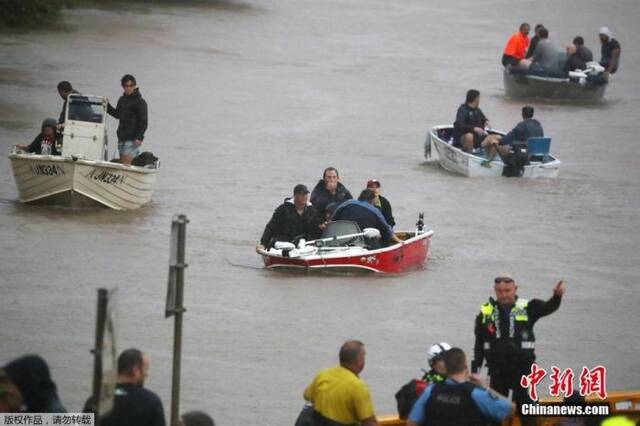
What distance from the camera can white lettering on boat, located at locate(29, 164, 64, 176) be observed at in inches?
931

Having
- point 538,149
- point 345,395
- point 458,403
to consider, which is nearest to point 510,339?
point 345,395

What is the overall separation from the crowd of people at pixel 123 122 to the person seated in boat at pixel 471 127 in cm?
740

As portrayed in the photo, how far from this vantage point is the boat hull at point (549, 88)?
1581 inches

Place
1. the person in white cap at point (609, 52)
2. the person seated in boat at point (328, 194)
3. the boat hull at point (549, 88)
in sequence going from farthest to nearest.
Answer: the person in white cap at point (609, 52) → the boat hull at point (549, 88) → the person seated in boat at point (328, 194)

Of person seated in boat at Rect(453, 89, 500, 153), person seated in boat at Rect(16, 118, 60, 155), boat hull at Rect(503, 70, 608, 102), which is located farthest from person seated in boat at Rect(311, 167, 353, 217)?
boat hull at Rect(503, 70, 608, 102)

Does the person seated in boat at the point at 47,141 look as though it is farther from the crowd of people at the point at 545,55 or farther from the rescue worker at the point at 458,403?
the crowd of people at the point at 545,55

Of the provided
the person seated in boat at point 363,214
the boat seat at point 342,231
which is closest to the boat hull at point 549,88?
the person seated in boat at point 363,214

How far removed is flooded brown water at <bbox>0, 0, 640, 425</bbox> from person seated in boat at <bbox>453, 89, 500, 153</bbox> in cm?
83

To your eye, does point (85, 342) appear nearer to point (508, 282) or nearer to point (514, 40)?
point (508, 282)

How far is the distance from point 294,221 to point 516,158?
1052cm

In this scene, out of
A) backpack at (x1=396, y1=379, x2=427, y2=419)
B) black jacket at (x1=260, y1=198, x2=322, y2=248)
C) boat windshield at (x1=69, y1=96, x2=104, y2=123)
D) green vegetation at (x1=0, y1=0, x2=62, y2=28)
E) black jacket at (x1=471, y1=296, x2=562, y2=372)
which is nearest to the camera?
backpack at (x1=396, y1=379, x2=427, y2=419)

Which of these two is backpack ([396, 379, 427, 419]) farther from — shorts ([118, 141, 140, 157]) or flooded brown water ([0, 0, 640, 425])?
shorts ([118, 141, 140, 157])

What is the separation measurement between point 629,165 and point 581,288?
41.4 feet

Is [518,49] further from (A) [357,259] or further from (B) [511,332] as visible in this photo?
(B) [511,332]
